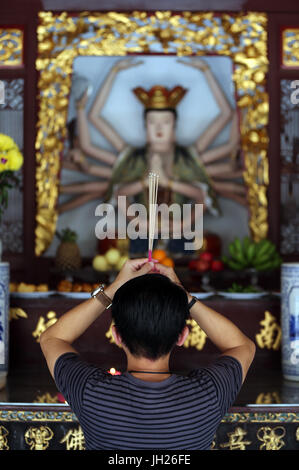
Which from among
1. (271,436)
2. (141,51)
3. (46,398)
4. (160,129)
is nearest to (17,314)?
(46,398)

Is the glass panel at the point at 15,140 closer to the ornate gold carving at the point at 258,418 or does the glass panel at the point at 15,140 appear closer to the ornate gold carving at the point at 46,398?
the ornate gold carving at the point at 46,398

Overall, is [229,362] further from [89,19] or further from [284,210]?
[89,19]

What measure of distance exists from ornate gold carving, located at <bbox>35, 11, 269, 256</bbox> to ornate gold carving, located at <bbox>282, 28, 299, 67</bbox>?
0.11 m

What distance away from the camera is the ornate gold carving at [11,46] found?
11.4 ft

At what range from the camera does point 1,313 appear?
215 centimetres

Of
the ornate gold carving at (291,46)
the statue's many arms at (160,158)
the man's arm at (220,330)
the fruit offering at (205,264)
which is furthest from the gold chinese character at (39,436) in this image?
the ornate gold carving at (291,46)

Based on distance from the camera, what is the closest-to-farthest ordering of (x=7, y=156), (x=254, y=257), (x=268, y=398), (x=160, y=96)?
(x=268, y=398) < (x=7, y=156) < (x=254, y=257) < (x=160, y=96)

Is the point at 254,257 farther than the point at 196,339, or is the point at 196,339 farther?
the point at 254,257

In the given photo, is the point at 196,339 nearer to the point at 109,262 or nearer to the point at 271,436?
the point at 271,436

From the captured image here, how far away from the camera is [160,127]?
12.4 feet

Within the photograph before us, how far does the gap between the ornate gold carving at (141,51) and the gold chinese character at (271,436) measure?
1.82 meters

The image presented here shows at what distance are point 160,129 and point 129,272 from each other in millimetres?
2550

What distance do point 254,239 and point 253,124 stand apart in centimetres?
65

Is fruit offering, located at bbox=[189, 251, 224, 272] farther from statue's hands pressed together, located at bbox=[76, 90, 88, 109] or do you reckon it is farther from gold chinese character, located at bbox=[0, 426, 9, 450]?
gold chinese character, located at bbox=[0, 426, 9, 450]
